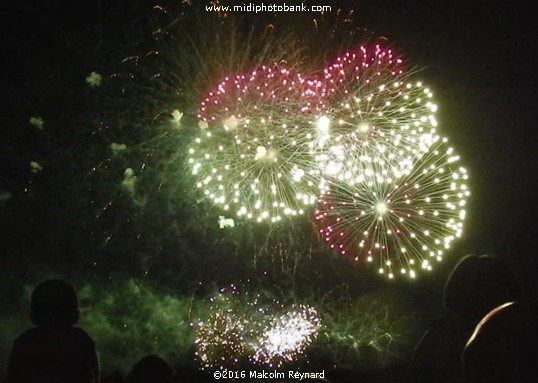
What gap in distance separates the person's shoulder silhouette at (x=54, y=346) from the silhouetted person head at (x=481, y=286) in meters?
2.08

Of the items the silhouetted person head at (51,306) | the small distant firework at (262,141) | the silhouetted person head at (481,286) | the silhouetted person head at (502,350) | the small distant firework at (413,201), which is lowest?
the silhouetted person head at (502,350)

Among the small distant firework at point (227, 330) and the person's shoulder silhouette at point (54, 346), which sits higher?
the small distant firework at point (227, 330)

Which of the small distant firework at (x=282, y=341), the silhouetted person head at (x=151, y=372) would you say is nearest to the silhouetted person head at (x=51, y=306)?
the silhouetted person head at (x=151, y=372)

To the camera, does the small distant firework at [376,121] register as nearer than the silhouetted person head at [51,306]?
No

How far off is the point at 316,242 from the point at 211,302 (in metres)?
2.97

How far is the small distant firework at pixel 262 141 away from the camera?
962cm

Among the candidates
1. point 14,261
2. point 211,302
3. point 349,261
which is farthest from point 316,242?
point 14,261

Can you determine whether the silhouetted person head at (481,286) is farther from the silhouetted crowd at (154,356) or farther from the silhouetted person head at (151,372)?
the silhouetted person head at (151,372)

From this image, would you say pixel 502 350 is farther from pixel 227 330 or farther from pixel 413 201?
pixel 227 330

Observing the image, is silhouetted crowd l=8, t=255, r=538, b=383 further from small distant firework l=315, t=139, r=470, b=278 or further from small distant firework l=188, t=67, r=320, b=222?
small distant firework l=188, t=67, r=320, b=222

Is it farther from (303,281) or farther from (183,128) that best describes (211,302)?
(183,128)

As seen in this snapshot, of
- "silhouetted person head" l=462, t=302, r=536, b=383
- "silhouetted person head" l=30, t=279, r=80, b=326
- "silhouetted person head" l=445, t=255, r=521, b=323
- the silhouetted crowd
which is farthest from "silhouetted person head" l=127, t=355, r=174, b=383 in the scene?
"silhouetted person head" l=462, t=302, r=536, b=383

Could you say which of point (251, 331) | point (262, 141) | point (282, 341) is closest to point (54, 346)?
point (262, 141)

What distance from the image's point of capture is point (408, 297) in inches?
544
